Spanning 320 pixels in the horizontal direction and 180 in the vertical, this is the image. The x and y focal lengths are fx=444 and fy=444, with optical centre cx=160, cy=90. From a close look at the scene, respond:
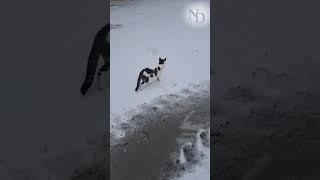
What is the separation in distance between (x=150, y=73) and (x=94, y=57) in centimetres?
45

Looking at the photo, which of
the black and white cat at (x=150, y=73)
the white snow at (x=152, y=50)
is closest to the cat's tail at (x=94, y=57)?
the white snow at (x=152, y=50)

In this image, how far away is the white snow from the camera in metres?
3.26

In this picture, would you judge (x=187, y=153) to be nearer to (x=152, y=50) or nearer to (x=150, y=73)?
(x=150, y=73)

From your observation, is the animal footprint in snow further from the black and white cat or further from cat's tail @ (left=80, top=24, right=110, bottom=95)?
cat's tail @ (left=80, top=24, right=110, bottom=95)

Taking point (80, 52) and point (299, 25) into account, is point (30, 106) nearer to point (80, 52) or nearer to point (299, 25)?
point (80, 52)

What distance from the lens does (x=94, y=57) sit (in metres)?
3.37

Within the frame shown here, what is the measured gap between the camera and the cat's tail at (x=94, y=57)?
11.0 feet

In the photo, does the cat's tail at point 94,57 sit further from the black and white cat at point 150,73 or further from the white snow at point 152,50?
the black and white cat at point 150,73

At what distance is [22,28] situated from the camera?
3412 millimetres

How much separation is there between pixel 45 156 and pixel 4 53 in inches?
33.5

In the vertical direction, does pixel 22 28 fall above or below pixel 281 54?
above

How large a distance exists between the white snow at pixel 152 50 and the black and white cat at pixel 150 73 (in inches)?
1.2

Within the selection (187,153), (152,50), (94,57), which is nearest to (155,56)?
(152,50)

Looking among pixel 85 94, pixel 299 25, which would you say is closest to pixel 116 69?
pixel 85 94
